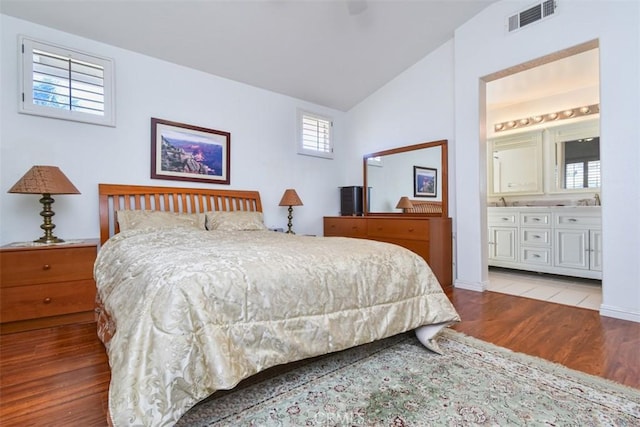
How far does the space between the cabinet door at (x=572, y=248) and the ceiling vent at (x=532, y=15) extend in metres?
2.41

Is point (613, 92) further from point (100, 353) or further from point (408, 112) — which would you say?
point (100, 353)

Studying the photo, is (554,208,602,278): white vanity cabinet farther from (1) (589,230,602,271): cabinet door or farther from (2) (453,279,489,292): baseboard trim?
(2) (453,279,489,292): baseboard trim

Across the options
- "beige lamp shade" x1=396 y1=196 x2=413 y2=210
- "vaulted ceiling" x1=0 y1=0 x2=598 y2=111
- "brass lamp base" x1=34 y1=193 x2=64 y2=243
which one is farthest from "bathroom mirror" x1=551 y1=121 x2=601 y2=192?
"brass lamp base" x1=34 y1=193 x2=64 y2=243

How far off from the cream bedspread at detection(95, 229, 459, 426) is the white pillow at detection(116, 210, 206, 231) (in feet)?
2.45

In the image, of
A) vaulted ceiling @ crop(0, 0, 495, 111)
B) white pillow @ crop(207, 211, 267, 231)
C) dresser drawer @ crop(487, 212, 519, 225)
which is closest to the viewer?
vaulted ceiling @ crop(0, 0, 495, 111)

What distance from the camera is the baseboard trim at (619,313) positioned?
2.42 metres

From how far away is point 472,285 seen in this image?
3432 millimetres

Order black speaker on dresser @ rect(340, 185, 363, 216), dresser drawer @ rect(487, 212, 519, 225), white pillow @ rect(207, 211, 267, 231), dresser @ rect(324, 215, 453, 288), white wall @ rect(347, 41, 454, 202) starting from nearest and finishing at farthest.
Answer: white pillow @ rect(207, 211, 267, 231) → dresser @ rect(324, 215, 453, 288) → white wall @ rect(347, 41, 454, 202) → dresser drawer @ rect(487, 212, 519, 225) → black speaker on dresser @ rect(340, 185, 363, 216)

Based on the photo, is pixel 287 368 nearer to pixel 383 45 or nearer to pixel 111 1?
pixel 111 1

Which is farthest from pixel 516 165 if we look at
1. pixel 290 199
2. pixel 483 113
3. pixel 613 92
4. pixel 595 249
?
pixel 290 199

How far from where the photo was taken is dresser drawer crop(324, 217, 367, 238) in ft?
13.8

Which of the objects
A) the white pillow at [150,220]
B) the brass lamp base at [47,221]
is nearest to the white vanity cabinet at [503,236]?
the white pillow at [150,220]

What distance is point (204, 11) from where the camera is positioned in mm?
2842

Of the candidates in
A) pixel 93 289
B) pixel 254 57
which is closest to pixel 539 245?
pixel 254 57
